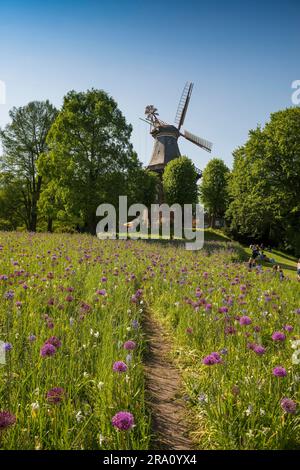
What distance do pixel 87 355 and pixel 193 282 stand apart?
189 inches

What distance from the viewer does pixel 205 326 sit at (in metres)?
5.00

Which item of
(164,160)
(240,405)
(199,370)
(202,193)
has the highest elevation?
(164,160)

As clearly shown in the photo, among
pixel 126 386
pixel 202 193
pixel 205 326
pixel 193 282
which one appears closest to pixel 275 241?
pixel 202 193

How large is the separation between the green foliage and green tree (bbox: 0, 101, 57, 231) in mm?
16761

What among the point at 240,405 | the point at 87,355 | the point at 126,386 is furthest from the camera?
the point at 87,355

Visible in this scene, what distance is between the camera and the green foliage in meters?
40.4

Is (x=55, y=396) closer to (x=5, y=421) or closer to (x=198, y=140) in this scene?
(x=5, y=421)

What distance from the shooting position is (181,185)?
40.4 m

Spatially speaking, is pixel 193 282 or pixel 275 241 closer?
pixel 193 282

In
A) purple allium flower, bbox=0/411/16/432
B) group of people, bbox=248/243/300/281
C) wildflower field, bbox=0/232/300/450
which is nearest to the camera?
purple allium flower, bbox=0/411/16/432

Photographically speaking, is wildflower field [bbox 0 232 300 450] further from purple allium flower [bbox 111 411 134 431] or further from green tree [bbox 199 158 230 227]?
green tree [bbox 199 158 230 227]

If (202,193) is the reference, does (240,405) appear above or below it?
below

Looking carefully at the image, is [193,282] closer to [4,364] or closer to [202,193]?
[4,364]

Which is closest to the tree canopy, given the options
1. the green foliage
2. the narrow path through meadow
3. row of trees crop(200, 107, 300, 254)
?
row of trees crop(200, 107, 300, 254)
